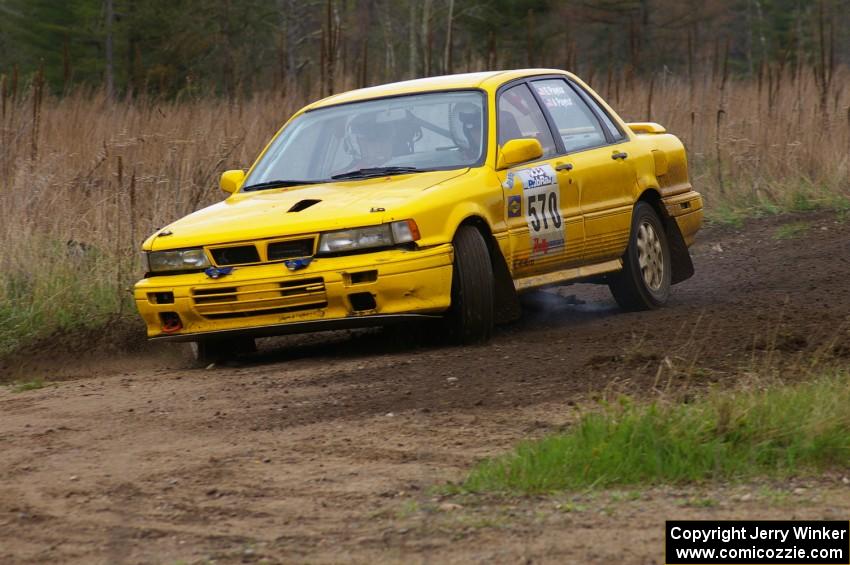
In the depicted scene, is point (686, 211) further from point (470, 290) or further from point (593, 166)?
point (470, 290)

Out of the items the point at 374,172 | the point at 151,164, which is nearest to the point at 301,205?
the point at 374,172

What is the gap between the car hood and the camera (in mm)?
7098

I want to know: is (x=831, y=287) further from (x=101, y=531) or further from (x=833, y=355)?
(x=101, y=531)

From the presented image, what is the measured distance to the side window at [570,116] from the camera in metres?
8.73

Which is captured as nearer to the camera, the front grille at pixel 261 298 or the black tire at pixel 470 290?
the front grille at pixel 261 298

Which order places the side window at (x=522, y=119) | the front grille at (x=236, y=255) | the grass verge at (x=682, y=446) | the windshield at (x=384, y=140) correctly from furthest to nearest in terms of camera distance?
the side window at (x=522, y=119) → the windshield at (x=384, y=140) → the front grille at (x=236, y=255) → the grass verge at (x=682, y=446)

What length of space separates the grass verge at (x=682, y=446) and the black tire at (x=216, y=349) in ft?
10.5

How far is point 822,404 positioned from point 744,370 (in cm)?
113

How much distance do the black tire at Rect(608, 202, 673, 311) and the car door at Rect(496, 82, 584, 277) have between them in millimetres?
607

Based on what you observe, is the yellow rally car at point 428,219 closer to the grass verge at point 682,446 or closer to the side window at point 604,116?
the side window at point 604,116

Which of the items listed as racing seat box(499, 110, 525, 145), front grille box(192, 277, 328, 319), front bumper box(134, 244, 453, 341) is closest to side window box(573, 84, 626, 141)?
racing seat box(499, 110, 525, 145)

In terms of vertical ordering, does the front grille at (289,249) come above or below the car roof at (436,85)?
below

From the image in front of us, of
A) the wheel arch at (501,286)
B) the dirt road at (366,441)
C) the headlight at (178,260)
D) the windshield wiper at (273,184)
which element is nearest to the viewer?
the dirt road at (366,441)

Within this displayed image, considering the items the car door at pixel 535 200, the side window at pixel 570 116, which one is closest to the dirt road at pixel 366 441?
the car door at pixel 535 200
